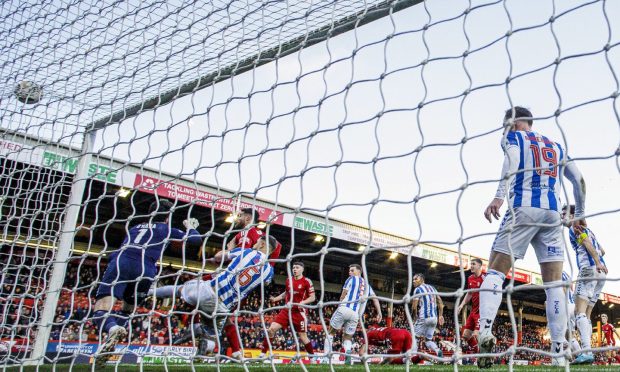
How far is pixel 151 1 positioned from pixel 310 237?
17.3 metres

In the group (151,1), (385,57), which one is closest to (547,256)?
(385,57)

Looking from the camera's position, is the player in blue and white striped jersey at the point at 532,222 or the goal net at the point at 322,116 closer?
the goal net at the point at 322,116

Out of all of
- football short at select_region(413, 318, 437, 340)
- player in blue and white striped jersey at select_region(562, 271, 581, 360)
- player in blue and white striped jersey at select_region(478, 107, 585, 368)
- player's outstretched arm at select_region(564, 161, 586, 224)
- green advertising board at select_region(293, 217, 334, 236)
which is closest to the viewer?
player in blue and white striped jersey at select_region(562, 271, 581, 360)

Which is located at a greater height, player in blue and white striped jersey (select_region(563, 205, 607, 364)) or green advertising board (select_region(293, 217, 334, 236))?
green advertising board (select_region(293, 217, 334, 236))

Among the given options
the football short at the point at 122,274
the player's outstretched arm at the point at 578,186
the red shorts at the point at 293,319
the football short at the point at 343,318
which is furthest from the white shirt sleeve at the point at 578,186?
the football short at the point at 343,318

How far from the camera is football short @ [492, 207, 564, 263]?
373 centimetres

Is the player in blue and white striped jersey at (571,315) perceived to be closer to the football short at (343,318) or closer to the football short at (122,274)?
the football short at (343,318)

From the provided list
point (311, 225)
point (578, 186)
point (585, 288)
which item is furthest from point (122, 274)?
point (311, 225)

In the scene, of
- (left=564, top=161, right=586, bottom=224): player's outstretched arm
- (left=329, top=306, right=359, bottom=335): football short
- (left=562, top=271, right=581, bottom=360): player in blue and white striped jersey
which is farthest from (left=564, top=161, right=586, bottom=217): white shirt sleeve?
(left=329, top=306, right=359, bottom=335): football short

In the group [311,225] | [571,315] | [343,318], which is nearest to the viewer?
[571,315]

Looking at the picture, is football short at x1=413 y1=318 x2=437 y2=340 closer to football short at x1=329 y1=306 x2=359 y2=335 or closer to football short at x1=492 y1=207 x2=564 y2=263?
football short at x1=329 y1=306 x2=359 y2=335

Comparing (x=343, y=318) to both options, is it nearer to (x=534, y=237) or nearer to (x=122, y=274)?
(x=122, y=274)

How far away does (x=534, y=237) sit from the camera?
395cm

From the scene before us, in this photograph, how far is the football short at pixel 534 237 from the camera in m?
3.73
